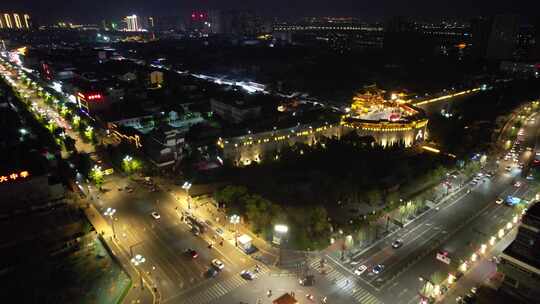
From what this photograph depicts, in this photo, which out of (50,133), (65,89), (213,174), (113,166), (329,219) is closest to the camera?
(329,219)

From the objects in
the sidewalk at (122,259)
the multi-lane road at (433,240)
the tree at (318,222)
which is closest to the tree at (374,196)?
the multi-lane road at (433,240)

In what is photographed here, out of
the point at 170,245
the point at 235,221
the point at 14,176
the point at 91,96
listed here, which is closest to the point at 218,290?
the point at 235,221

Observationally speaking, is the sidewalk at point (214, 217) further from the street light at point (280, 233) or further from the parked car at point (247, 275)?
the parked car at point (247, 275)

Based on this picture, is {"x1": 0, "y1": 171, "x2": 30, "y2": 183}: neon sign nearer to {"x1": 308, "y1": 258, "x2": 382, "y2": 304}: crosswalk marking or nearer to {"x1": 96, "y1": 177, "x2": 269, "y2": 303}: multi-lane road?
{"x1": 96, "y1": 177, "x2": 269, "y2": 303}: multi-lane road

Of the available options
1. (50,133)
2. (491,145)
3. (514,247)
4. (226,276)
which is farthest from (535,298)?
(50,133)

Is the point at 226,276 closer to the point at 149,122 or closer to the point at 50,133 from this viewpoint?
the point at 149,122

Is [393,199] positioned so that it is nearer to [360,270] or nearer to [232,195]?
[360,270]

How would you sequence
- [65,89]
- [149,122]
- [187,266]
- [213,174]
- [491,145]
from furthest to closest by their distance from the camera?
[65,89] < [149,122] < [491,145] < [213,174] < [187,266]

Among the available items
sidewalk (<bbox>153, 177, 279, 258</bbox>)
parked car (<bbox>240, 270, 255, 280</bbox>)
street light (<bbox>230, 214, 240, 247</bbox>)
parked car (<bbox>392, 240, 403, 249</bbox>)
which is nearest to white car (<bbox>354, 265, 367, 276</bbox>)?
parked car (<bbox>392, 240, 403, 249</bbox>)
